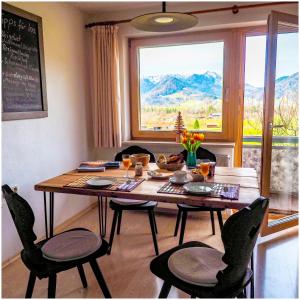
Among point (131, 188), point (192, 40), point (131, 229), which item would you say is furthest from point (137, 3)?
point (131, 229)

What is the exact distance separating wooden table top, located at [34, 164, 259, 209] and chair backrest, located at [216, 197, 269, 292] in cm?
30

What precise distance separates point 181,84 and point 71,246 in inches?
92.4

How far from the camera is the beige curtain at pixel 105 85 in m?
3.28

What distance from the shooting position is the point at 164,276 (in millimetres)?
1416

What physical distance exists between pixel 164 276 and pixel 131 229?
63.9 inches

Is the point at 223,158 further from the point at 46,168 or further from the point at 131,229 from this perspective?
the point at 46,168

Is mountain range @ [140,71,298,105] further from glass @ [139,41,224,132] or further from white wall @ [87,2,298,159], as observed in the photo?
white wall @ [87,2,298,159]

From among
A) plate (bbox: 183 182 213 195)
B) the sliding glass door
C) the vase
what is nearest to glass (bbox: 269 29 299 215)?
the sliding glass door

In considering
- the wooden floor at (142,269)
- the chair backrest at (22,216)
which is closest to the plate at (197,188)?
the wooden floor at (142,269)

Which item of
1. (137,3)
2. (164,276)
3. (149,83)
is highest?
(137,3)

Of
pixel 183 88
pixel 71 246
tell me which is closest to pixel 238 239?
pixel 71 246

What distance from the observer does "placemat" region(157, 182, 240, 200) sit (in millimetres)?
1678

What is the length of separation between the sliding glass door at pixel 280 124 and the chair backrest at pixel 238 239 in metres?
1.61

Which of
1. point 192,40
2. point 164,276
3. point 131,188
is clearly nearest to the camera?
point 164,276
